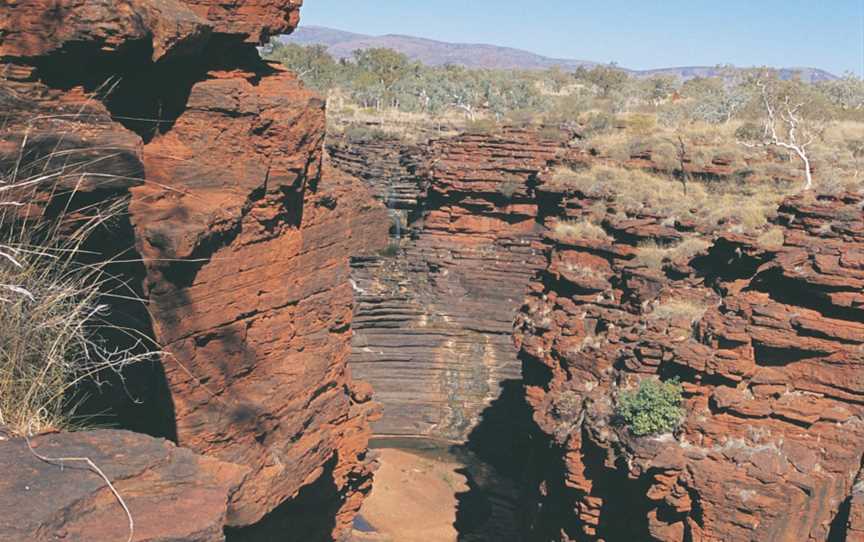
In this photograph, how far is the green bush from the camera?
32.6 feet

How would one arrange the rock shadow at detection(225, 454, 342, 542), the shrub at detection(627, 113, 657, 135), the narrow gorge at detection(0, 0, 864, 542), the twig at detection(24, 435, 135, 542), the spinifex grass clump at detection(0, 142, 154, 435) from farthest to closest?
the shrub at detection(627, 113, 657, 135)
the rock shadow at detection(225, 454, 342, 542)
the narrow gorge at detection(0, 0, 864, 542)
the spinifex grass clump at detection(0, 142, 154, 435)
the twig at detection(24, 435, 135, 542)

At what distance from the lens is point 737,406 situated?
9.53m

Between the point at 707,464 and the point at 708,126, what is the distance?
20465 millimetres

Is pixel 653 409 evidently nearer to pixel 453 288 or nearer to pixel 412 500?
pixel 412 500

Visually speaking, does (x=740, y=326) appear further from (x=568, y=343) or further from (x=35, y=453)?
(x=35, y=453)

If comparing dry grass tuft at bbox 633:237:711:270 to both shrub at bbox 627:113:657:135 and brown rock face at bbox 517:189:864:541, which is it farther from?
shrub at bbox 627:113:657:135

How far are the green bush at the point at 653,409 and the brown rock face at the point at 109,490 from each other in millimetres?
7292

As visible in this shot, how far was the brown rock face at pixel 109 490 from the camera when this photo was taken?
9.18ft

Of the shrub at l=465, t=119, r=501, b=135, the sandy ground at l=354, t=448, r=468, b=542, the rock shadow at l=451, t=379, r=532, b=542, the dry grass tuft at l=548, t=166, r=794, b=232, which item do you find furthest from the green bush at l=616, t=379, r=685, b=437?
the shrub at l=465, t=119, r=501, b=135

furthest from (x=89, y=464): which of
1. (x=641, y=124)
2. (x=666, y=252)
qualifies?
(x=641, y=124)

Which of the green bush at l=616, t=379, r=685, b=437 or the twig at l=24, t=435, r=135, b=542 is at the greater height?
the twig at l=24, t=435, r=135, b=542

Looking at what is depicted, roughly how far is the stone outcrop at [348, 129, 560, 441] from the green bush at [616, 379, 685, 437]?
11.5 metres

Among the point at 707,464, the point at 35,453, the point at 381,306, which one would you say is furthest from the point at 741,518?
the point at 381,306

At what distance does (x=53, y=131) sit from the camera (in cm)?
465
